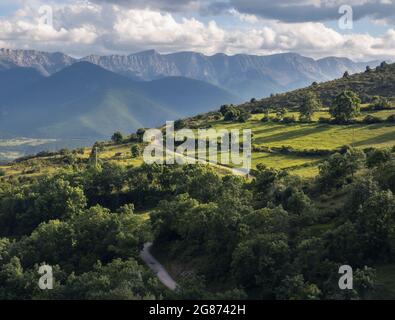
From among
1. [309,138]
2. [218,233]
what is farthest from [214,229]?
[309,138]

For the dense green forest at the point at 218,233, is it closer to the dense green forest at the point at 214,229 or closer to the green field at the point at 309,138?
the dense green forest at the point at 214,229

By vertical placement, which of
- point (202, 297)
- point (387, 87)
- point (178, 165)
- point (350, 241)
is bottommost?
point (202, 297)

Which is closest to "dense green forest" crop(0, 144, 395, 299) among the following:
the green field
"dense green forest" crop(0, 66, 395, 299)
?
"dense green forest" crop(0, 66, 395, 299)

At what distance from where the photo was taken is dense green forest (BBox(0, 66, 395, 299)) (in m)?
46.2

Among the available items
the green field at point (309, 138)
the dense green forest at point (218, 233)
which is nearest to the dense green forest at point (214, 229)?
the dense green forest at point (218, 233)

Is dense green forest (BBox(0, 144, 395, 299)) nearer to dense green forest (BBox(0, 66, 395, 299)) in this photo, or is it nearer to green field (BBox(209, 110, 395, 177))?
dense green forest (BBox(0, 66, 395, 299))

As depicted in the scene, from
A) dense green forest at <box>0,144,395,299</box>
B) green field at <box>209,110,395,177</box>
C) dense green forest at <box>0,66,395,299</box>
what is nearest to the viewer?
dense green forest at <box>0,66,395,299</box>

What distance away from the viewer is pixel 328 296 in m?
39.6

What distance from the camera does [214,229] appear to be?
199 feet

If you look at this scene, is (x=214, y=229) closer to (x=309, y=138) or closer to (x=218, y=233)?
(x=218, y=233)

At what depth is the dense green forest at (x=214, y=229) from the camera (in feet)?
152

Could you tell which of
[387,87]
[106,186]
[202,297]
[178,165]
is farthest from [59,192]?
[387,87]
